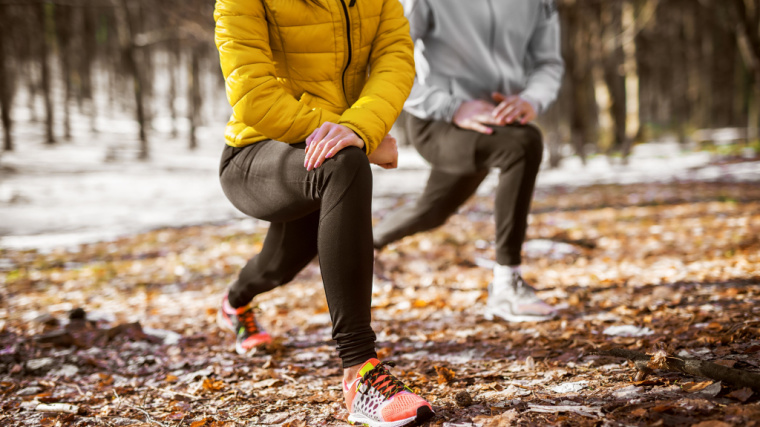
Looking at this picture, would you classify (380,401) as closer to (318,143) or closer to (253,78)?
(318,143)

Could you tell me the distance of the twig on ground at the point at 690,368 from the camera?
1.81 m

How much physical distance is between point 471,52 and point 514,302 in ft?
4.99

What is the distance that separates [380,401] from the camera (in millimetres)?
1989

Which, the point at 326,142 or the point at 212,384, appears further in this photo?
the point at 212,384

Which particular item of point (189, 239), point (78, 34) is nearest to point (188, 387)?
point (189, 239)

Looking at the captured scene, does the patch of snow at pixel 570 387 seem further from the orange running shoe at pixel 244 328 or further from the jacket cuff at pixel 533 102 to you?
the jacket cuff at pixel 533 102

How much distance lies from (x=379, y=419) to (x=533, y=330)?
1.37 m

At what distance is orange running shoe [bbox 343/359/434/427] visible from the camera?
76.7 inches

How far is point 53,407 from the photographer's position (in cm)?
241

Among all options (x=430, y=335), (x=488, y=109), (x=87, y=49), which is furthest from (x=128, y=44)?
(x=430, y=335)

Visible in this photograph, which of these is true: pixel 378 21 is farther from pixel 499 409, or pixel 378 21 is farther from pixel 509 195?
pixel 499 409

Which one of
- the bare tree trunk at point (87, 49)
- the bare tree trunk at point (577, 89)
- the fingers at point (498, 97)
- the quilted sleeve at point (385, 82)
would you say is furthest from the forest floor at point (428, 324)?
the bare tree trunk at point (87, 49)

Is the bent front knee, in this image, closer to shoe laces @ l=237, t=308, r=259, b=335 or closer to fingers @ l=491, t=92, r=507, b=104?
shoe laces @ l=237, t=308, r=259, b=335

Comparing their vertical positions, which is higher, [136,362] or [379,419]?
[379,419]
